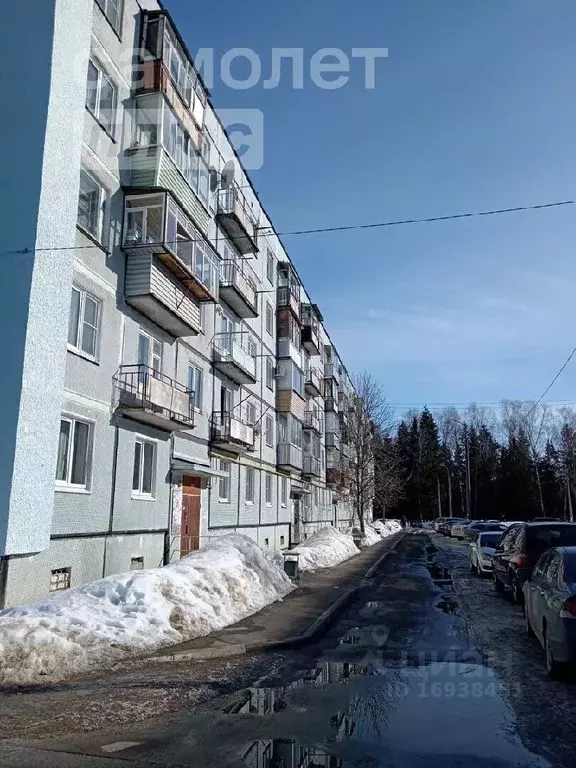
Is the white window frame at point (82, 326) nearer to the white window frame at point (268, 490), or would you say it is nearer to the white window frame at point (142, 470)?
the white window frame at point (142, 470)

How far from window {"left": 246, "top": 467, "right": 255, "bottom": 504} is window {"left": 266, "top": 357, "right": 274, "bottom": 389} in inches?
205

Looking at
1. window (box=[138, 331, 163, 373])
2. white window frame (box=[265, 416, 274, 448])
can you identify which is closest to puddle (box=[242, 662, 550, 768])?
window (box=[138, 331, 163, 373])

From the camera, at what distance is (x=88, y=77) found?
1381 centimetres

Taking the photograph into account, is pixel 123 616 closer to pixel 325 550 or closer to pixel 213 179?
pixel 325 550

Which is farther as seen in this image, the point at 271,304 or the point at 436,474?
the point at 436,474

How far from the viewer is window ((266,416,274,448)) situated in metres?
28.4

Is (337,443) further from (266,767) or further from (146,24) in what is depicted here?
(266,767)

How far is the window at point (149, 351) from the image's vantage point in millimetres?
15602

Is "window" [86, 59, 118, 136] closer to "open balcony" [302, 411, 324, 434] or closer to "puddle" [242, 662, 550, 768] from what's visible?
"puddle" [242, 662, 550, 768]

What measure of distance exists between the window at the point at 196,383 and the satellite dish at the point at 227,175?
289 inches

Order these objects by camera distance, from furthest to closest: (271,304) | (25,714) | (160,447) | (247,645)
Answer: (271,304), (160,447), (247,645), (25,714)

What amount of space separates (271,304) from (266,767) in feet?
87.6

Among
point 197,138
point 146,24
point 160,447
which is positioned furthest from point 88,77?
point 160,447

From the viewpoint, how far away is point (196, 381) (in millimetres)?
19484
